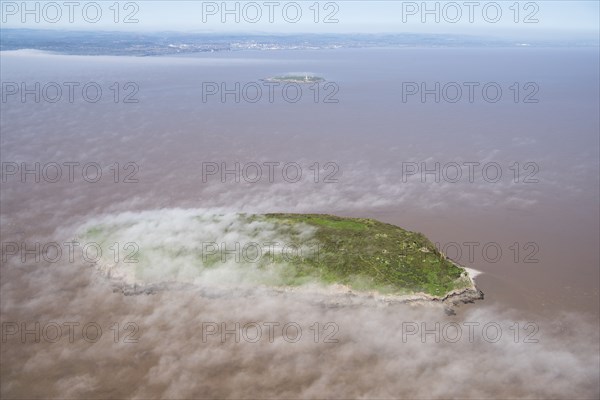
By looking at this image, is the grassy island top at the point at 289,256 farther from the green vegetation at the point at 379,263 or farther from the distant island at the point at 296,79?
the distant island at the point at 296,79

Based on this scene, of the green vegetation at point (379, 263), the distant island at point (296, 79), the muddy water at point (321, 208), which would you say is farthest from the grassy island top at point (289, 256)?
the distant island at point (296, 79)

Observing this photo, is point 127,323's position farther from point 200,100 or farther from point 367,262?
point 200,100

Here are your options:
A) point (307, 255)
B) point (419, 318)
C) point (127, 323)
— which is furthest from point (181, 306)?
point (419, 318)

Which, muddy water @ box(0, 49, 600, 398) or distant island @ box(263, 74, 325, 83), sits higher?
distant island @ box(263, 74, 325, 83)

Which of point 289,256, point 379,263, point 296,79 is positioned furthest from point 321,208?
point 296,79

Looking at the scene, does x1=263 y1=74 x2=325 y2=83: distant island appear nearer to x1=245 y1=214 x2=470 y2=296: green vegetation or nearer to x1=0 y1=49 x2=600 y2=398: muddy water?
x1=0 y1=49 x2=600 y2=398: muddy water

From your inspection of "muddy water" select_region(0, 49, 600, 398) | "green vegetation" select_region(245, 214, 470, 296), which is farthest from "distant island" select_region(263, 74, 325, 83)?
"green vegetation" select_region(245, 214, 470, 296)

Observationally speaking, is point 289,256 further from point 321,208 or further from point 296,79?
point 296,79

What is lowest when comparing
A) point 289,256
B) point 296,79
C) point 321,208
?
point 289,256
